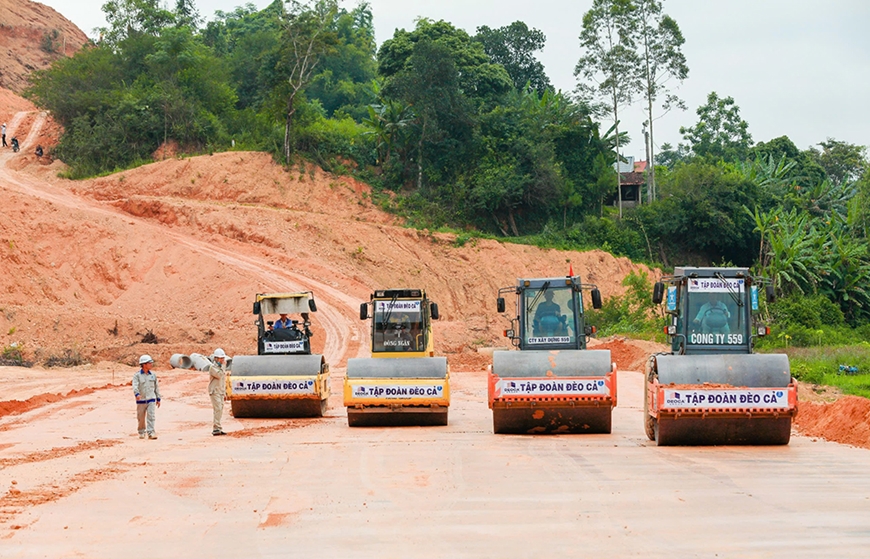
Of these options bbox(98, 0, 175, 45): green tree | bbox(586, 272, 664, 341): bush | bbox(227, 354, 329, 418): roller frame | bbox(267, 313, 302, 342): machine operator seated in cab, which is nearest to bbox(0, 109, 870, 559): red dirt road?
bbox(227, 354, 329, 418): roller frame

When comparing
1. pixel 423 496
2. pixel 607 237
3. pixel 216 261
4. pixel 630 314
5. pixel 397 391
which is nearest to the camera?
pixel 423 496

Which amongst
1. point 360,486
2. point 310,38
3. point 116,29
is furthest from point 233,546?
point 116,29

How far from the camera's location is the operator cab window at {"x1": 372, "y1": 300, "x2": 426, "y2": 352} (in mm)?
22406

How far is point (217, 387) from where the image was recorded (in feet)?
65.5

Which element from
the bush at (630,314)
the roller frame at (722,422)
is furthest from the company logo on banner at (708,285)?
the bush at (630,314)

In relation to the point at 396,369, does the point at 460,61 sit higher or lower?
higher

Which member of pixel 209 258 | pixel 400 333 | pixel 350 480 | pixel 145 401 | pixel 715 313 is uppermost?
pixel 209 258

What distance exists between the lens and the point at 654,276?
205ft

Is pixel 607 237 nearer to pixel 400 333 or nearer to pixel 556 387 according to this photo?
pixel 400 333

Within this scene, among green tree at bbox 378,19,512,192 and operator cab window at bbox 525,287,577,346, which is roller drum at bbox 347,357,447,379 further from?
green tree at bbox 378,19,512,192

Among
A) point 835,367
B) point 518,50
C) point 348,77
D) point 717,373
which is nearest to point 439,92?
point 518,50

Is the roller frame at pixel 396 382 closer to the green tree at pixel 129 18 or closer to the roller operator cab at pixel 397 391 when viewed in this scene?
the roller operator cab at pixel 397 391

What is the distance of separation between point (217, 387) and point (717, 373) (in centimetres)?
954

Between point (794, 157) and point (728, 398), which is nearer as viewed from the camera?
point (728, 398)
